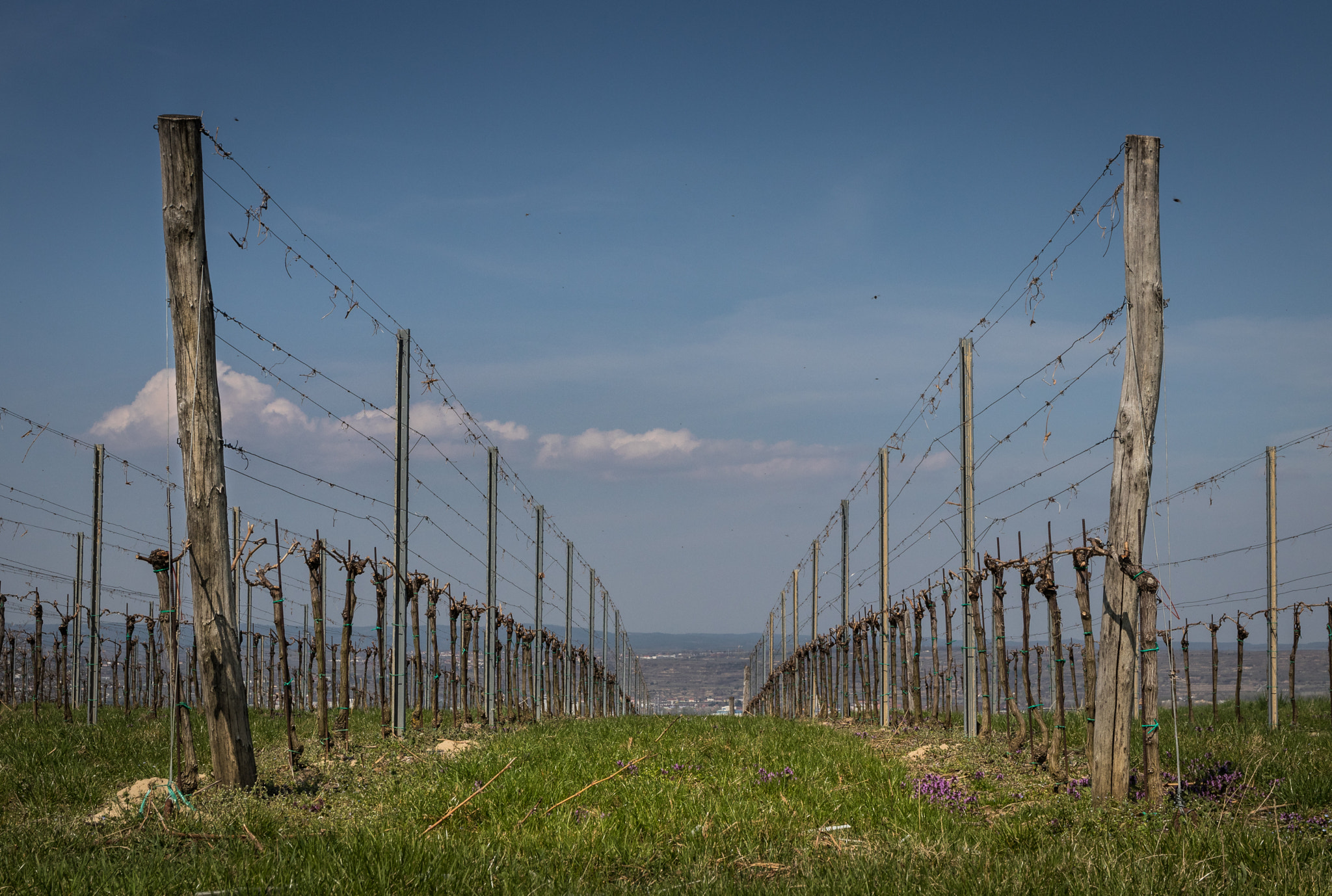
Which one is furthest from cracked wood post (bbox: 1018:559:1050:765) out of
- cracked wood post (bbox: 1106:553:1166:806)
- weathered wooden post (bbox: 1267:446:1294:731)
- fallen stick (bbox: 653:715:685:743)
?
weathered wooden post (bbox: 1267:446:1294:731)

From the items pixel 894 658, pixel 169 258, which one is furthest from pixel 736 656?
pixel 169 258

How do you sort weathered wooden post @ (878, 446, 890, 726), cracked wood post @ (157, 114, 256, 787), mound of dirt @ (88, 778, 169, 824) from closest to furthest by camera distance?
mound of dirt @ (88, 778, 169, 824) → cracked wood post @ (157, 114, 256, 787) → weathered wooden post @ (878, 446, 890, 726)

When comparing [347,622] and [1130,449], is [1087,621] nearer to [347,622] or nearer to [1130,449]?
[1130,449]

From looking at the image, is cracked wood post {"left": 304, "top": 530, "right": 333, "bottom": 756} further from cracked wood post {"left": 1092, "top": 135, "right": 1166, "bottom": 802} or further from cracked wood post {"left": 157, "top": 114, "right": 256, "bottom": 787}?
cracked wood post {"left": 1092, "top": 135, "right": 1166, "bottom": 802}

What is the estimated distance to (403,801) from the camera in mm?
7203

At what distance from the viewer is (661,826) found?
Answer: 654 centimetres

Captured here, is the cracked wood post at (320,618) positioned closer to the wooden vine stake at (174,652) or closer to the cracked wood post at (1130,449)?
the wooden vine stake at (174,652)

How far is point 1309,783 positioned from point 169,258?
31.8 feet

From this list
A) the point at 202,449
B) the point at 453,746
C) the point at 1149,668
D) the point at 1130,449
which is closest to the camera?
the point at 1149,668

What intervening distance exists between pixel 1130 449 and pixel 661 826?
14.2ft

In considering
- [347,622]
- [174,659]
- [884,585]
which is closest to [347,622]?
[347,622]

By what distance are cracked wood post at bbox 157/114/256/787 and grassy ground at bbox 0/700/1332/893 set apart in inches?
20.7

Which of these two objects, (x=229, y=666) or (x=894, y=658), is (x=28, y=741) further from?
(x=894, y=658)

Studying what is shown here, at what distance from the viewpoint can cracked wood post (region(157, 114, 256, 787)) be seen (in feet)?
24.1
